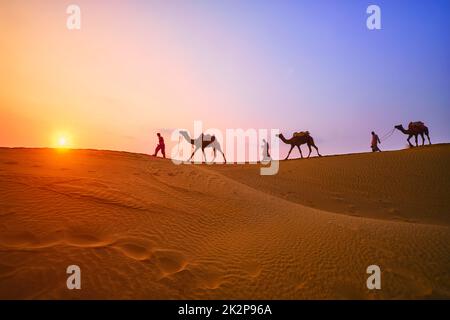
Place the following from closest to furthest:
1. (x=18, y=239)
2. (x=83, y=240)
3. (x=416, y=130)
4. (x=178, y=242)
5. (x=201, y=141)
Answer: (x=18, y=239), (x=83, y=240), (x=178, y=242), (x=201, y=141), (x=416, y=130)

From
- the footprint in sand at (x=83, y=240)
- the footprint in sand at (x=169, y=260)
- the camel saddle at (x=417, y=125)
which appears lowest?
the footprint in sand at (x=169, y=260)

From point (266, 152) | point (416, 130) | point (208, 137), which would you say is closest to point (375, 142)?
point (416, 130)

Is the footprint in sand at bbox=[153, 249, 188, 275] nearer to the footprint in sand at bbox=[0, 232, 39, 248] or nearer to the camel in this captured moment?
the footprint in sand at bbox=[0, 232, 39, 248]

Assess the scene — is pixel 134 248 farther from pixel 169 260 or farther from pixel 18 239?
pixel 18 239

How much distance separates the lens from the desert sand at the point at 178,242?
421 cm

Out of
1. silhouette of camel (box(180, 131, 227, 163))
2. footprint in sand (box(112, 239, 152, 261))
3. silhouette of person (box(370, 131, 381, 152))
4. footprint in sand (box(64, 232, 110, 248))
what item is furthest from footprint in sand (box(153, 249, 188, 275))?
silhouette of person (box(370, 131, 381, 152))

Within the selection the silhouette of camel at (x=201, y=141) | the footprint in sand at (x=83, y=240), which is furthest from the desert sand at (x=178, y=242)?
the silhouette of camel at (x=201, y=141)

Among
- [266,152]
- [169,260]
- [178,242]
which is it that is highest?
[266,152]

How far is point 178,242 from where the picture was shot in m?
5.63

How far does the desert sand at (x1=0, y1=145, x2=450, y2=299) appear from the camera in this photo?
13.8 ft

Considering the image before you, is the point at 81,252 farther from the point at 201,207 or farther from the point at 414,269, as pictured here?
the point at 414,269

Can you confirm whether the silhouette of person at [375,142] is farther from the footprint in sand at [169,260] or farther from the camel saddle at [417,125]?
the footprint in sand at [169,260]
